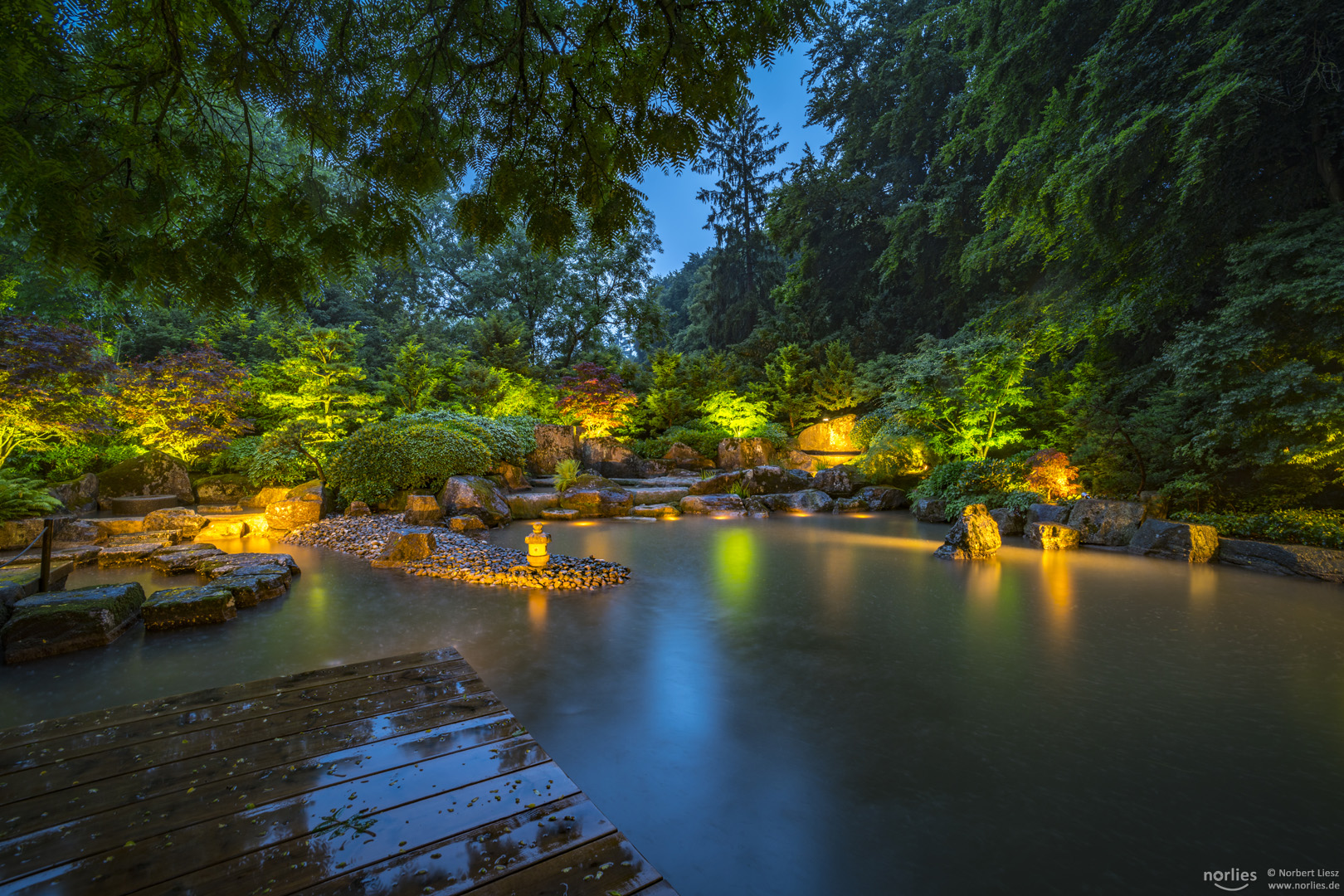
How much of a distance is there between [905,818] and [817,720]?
2.43ft

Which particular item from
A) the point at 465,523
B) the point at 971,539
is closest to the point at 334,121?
the point at 465,523

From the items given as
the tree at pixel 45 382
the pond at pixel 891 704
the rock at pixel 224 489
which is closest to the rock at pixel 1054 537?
the pond at pixel 891 704

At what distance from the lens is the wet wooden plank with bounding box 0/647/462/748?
1.88m

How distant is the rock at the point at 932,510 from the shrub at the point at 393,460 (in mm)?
9148

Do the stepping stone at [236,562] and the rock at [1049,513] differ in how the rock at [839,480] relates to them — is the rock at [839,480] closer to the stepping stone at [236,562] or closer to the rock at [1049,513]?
the rock at [1049,513]

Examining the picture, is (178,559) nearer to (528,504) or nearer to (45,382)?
(45,382)

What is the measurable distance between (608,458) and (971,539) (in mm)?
9838

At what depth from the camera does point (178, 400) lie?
28.4ft

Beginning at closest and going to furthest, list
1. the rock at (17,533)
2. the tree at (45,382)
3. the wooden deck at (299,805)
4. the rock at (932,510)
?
the wooden deck at (299,805)
the rock at (17,533)
the tree at (45,382)
the rock at (932,510)

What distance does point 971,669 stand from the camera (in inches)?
129

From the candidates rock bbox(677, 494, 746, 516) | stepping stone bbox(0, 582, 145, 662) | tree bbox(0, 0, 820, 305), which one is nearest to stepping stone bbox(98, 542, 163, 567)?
stepping stone bbox(0, 582, 145, 662)

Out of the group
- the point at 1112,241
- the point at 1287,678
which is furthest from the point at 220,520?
the point at 1112,241

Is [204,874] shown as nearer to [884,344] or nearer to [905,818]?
[905,818]

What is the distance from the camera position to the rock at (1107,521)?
7.20 meters
